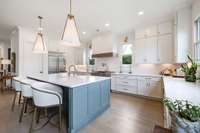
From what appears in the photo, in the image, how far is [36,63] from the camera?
5.56 metres

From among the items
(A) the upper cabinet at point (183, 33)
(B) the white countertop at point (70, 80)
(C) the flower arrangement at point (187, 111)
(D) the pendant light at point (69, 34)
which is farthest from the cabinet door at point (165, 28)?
(C) the flower arrangement at point (187, 111)

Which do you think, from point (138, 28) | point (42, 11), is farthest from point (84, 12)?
point (138, 28)

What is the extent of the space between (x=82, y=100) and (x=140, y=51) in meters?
3.38

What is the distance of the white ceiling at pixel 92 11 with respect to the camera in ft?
9.71

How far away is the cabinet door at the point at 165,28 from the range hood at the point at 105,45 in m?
1.99

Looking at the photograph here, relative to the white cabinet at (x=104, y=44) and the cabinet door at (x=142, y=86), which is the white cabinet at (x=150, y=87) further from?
the white cabinet at (x=104, y=44)

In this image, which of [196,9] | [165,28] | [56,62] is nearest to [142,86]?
[165,28]

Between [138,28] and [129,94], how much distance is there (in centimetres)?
274

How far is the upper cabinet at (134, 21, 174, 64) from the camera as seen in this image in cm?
405

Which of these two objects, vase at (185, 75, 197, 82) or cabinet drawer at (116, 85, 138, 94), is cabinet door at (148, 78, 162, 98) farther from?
vase at (185, 75, 197, 82)

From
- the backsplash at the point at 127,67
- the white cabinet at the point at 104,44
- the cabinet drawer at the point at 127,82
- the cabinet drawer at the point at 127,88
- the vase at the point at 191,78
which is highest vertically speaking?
the white cabinet at the point at 104,44

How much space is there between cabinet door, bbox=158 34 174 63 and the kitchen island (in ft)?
7.95

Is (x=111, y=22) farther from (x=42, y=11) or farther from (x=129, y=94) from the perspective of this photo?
(x=129, y=94)

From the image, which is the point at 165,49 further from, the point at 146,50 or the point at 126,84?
the point at 126,84
